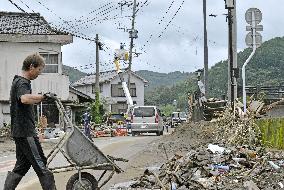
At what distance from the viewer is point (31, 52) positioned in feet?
119

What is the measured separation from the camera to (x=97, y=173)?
34.1 ft

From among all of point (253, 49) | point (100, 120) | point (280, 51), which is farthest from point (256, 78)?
point (253, 49)

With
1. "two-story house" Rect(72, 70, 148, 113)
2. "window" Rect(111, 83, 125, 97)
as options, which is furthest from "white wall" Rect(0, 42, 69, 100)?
"window" Rect(111, 83, 125, 97)

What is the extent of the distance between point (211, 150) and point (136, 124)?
1005 inches

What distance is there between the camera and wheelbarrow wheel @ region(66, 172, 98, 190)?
7656 mm

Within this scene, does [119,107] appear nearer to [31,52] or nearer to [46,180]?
[31,52]

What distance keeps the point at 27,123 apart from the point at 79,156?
0.97m

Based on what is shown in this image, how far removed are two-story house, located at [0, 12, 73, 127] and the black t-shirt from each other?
28.6 metres

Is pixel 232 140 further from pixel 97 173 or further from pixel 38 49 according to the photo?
pixel 38 49

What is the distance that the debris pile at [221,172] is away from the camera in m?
7.71

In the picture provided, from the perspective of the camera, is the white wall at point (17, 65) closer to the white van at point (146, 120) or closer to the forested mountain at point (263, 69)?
the white van at point (146, 120)

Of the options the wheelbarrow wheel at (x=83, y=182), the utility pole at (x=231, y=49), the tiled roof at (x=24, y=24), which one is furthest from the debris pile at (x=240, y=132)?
the tiled roof at (x=24, y=24)

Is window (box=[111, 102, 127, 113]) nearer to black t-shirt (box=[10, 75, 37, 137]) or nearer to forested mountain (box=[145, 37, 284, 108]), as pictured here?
forested mountain (box=[145, 37, 284, 108])

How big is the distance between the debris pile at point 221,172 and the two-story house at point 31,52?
2601 centimetres
